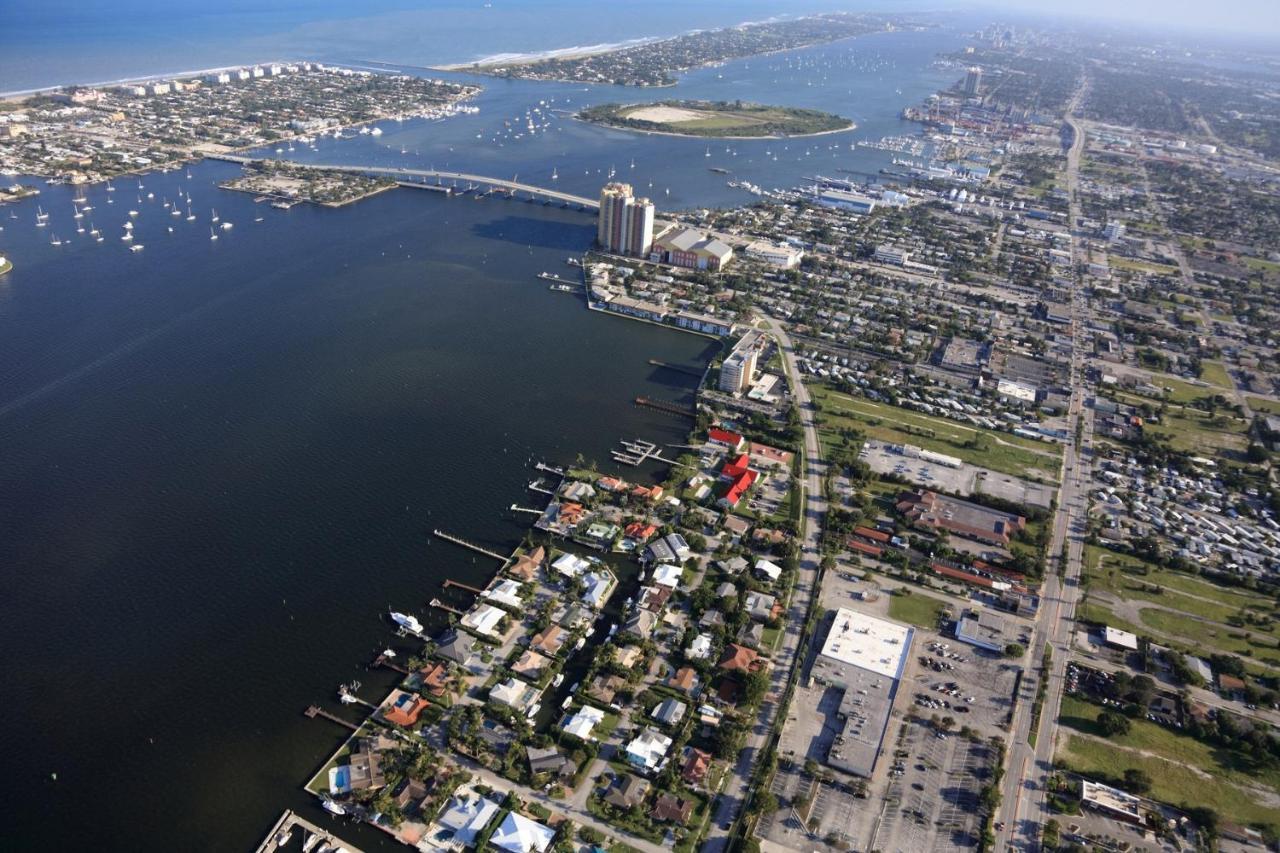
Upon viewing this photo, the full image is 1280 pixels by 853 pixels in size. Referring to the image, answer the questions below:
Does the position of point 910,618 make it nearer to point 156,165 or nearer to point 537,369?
point 537,369

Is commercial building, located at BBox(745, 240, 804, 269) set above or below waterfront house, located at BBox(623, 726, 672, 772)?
above

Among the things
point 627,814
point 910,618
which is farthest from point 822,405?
point 627,814

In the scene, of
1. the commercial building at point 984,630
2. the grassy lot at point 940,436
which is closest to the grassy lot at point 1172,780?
the commercial building at point 984,630

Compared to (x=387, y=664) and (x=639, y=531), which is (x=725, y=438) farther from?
(x=387, y=664)

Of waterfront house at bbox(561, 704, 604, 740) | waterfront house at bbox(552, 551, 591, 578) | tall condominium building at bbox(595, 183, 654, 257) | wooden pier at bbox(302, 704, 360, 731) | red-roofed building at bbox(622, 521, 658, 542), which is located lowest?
wooden pier at bbox(302, 704, 360, 731)

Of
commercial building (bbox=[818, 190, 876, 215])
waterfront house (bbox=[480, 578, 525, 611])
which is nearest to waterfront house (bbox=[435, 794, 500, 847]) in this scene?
waterfront house (bbox=[480, 578, 525, 611])

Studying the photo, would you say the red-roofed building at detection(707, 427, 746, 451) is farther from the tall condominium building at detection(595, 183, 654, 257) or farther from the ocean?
the tall condominium building at detection(595, 183, 654, 257)

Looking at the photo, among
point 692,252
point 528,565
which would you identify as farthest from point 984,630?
point 692,252
